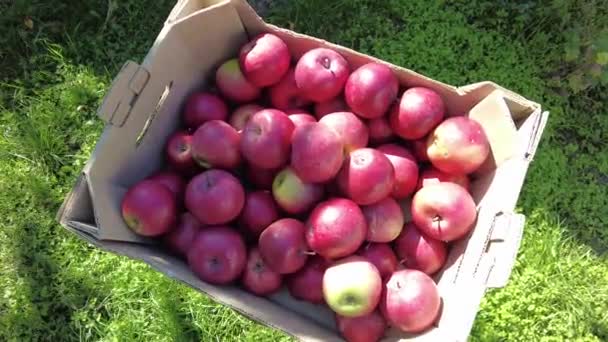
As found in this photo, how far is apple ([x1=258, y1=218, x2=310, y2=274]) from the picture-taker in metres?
2.14

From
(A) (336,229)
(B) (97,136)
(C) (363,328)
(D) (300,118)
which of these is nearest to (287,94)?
(D) (300,118)

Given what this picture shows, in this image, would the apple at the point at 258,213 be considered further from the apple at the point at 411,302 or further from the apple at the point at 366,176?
the apple at the point at 411,302

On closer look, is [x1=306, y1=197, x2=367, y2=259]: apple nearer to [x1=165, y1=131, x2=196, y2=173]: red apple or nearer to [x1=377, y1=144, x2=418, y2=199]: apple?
[x1=377, y1=144, x2=418, y2=199]: apple

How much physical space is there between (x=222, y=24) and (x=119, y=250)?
0.90m

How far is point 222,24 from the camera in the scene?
2.35m

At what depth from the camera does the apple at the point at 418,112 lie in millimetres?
2221

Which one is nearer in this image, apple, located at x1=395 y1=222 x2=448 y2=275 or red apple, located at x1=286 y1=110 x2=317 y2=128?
apple, located at x1=395 y1=222 x2=448 y2=275

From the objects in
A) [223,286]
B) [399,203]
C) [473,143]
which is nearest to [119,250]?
[223,286]

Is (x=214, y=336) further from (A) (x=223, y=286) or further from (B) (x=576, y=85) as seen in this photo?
(B) (x=576, y=85)

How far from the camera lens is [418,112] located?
2219 mm

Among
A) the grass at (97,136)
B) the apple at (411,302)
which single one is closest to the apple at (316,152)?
the apple at (411,302)

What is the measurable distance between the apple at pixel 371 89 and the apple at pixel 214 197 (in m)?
0.52

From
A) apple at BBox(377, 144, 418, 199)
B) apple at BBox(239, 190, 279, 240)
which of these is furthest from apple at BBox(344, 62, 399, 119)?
apple at BBox(239, 190, 279, 240)

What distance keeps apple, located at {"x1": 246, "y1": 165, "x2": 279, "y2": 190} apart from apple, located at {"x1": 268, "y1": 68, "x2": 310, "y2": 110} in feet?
0.95
